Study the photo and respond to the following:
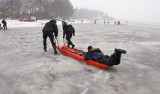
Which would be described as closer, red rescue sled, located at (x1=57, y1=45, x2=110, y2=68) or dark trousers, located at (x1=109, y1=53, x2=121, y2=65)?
dark trousers, located at (x1=109, y1=53, x2=121, y2=65)

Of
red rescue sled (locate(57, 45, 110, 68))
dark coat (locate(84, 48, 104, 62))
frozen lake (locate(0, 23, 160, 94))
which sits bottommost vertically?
frozen lake (locate(0, 23, 160, 94))

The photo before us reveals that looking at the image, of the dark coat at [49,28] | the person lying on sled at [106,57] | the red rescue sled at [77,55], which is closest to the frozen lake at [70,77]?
the red rescue sled at [77,55]

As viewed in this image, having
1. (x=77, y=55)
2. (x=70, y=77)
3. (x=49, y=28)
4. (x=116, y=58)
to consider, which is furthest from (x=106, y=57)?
(x=49, y=28)

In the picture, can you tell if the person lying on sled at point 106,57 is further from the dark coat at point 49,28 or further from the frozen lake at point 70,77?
the dark coat at point 49,28

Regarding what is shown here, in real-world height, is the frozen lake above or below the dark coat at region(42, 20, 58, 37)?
below

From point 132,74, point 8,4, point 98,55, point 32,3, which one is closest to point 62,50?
point 98,55

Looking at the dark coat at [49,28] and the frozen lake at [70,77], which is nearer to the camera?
the frozen lake at [70,77]

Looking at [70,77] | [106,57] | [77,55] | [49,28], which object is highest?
[49,28]

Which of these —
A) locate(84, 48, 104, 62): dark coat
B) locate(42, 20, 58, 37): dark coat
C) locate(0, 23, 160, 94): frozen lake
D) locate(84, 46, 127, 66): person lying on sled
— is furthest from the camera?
locate(42, 20, 58, 37): dark coat

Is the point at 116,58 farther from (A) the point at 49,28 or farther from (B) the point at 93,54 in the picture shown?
(A) the point at 49,28

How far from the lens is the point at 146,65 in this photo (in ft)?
31.6

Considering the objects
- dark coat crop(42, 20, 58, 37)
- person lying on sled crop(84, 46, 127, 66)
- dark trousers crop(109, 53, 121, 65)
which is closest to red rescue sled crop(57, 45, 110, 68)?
person lying on sled crop(84, 46, 127, 66)

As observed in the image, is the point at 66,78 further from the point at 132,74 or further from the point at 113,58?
the point at 132,74

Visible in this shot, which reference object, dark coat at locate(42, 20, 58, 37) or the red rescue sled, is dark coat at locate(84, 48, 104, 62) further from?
dark coat at locate(42, 20, 58, 37)
